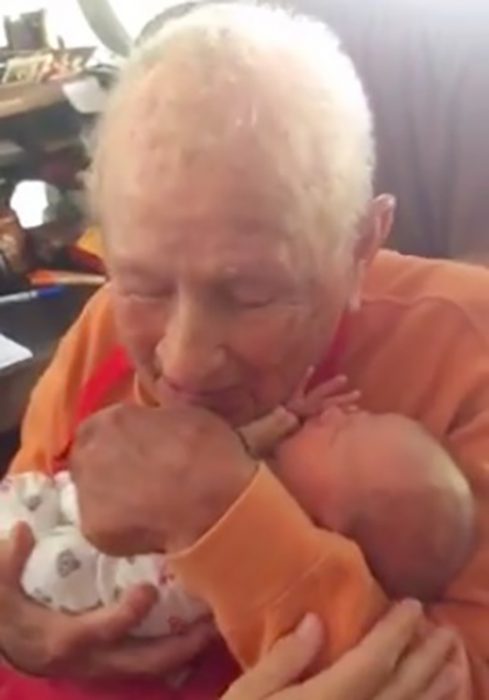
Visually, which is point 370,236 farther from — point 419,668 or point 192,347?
point 419,668

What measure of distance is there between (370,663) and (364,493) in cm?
13

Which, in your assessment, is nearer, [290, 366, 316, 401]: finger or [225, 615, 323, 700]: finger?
[225, 615, 323, 700]: finger

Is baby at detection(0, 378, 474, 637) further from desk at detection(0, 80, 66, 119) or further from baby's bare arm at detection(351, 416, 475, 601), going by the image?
desk at detection(0, 80, 66, 119)

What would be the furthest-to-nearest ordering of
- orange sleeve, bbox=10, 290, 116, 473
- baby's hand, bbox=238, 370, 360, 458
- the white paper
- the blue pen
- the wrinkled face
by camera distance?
1. the blue pen
2. the white paper
3. orange sleeve, bbox=10, 290, 116, 473
4. baby's hand, bbox=238, 370, 360, 458
5. the wrinkled face

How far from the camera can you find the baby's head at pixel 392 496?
3.92 ft

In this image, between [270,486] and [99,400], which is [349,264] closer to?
[270,486]

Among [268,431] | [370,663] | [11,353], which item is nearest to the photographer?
[370,663]

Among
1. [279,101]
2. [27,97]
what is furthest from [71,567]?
[27,97]

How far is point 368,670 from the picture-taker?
3.81 feet

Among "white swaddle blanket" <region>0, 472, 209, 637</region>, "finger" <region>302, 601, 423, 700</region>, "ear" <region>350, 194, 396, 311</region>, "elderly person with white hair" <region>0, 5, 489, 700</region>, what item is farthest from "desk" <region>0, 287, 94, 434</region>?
"finger" <region>302, 601, 423, 700</region>

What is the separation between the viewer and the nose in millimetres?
1193

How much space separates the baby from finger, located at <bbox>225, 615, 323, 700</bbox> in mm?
89

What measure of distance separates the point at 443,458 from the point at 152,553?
0.26 meters

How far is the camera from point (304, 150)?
118 centimetres
